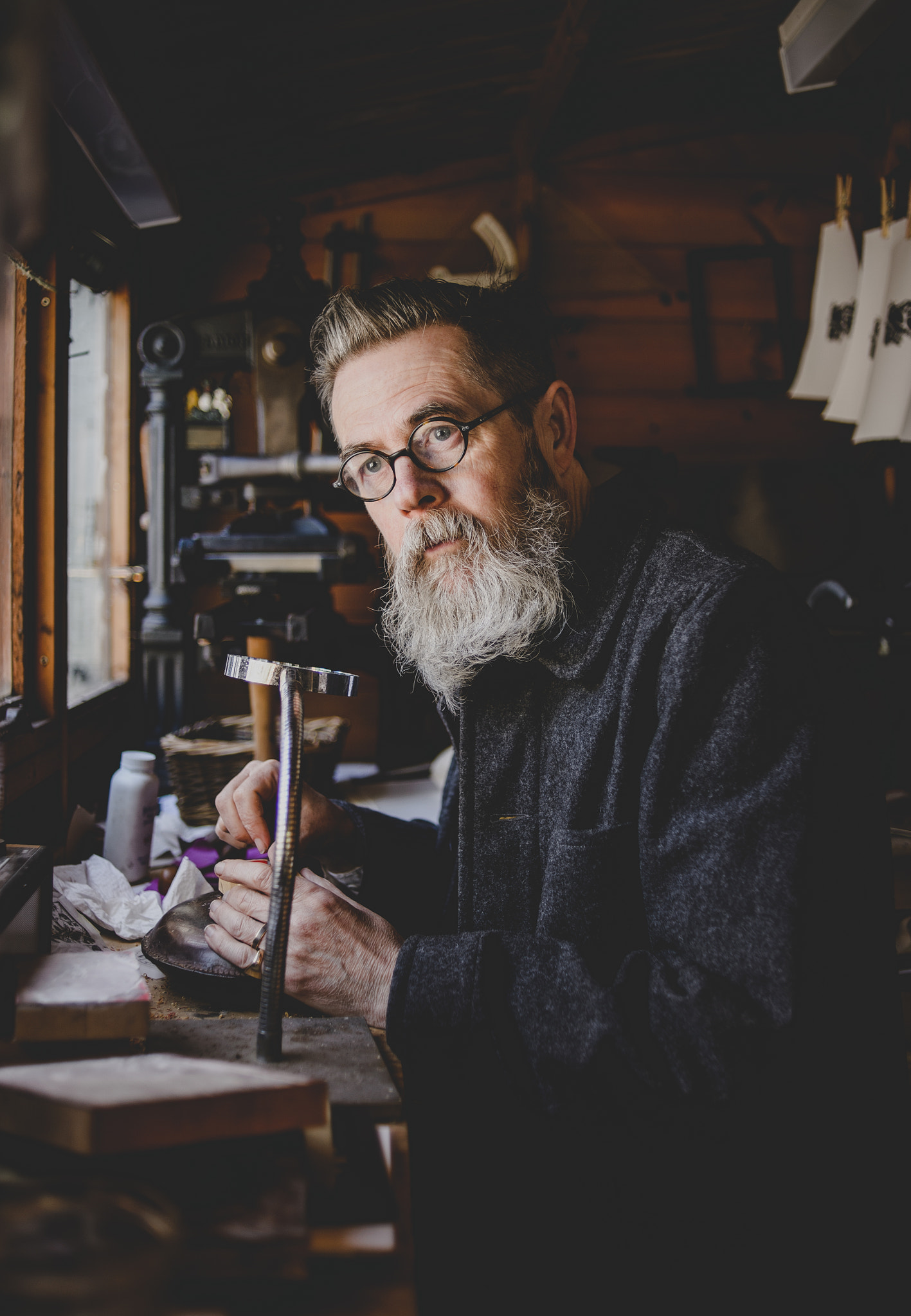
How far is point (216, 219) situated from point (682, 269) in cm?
188

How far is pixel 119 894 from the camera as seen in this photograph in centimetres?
158

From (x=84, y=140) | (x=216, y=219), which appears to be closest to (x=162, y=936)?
(x=84, y=140)

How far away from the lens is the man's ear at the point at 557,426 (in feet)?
5.16

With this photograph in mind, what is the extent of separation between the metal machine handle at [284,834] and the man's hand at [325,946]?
0.29 meters

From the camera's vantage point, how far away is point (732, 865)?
982mm

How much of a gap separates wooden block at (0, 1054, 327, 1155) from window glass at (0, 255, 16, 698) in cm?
142

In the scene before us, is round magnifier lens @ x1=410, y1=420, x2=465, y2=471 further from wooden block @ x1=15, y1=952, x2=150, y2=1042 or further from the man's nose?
wooden block @ x1=15, y1=952, x2=150, y2=1042

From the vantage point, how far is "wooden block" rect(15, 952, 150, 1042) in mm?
722

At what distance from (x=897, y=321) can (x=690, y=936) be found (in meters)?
2.62

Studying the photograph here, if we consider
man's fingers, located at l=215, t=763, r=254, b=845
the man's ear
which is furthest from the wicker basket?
the man's ear

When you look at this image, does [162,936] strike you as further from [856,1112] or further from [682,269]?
[682,269]

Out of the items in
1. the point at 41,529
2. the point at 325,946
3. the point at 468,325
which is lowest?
the point at 325,946

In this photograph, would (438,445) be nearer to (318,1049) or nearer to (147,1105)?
(318,1049)

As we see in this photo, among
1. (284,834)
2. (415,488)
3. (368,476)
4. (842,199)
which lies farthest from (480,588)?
(842,199)
